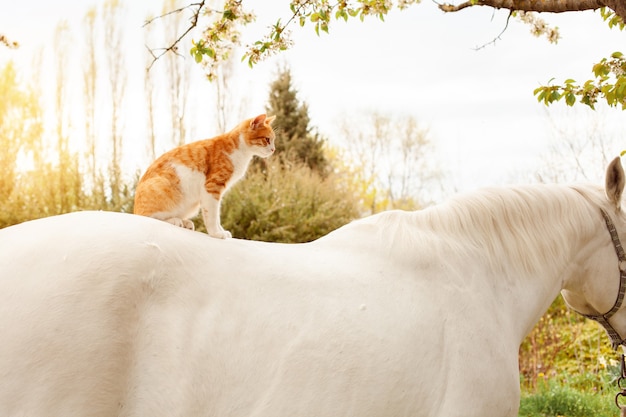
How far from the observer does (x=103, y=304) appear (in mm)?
1614

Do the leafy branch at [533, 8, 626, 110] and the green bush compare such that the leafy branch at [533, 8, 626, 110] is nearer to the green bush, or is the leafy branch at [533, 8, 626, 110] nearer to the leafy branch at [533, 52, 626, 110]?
the leafy branch at [533, 52, 626, 110]

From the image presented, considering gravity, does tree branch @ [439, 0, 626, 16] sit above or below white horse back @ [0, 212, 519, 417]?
above

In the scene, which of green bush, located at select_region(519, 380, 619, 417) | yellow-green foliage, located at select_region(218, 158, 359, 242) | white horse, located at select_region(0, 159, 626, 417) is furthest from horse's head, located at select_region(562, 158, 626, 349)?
yellow-green foliage, located at select_region(218, 158, 359, 242)

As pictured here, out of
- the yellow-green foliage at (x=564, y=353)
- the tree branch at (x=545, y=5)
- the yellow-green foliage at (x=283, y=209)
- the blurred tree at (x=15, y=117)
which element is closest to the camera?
the tree branch at (x=545, y=5)

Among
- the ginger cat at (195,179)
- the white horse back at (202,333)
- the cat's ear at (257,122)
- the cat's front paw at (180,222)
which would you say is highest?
the cat's ear at (257,122)

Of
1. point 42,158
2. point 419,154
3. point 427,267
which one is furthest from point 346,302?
point 419,154

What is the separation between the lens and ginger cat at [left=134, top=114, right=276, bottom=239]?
7.52ft

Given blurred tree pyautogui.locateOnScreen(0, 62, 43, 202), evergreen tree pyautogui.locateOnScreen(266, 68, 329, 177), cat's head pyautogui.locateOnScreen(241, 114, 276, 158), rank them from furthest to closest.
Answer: evergreen tree pyautogui.locateOnScreen(266, 68, 329, 177) < blurred tree pyautogui.locateOnScreen(0, 62, 43, 202) < cat's head pyautogui.locateOnScreen(241, 114, 276, 158)

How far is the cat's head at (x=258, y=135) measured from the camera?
9.17 feet

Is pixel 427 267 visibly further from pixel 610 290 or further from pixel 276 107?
pixel 276 107

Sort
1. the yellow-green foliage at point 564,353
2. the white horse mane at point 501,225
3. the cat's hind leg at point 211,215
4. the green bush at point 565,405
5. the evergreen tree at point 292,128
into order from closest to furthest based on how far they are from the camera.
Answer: the white horse mane at point 501,225
the cat's hind leg at point 211,215
the green bush at point 565,405
the yellow-green foliage at point 564,353
the evergreen tree at point 292,128

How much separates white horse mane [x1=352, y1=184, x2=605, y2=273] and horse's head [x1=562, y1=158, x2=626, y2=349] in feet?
0.23

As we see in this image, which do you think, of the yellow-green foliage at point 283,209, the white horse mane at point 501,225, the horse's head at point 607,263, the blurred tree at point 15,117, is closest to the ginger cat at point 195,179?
the white horse mane at point 501,225

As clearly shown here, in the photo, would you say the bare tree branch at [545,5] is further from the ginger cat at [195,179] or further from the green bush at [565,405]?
the green bush at [565,405]
